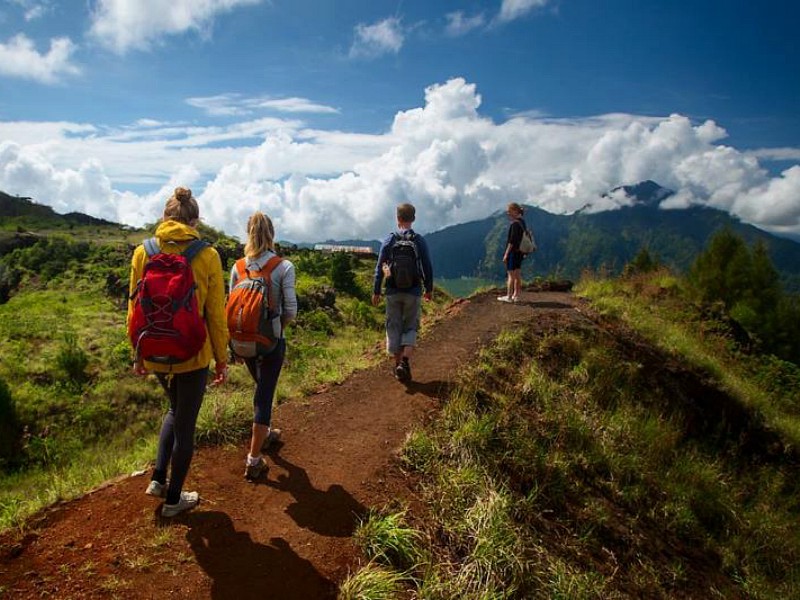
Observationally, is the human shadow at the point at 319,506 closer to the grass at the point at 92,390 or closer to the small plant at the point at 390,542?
the small plant at the point at 390,542

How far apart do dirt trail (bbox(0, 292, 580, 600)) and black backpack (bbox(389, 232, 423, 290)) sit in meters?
1.73

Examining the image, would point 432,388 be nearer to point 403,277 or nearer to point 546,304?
point 403,277

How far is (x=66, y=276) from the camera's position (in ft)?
77.8

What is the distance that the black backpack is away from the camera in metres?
6.64

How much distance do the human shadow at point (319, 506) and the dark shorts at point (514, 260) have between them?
8.08 meters

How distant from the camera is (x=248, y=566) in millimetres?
3648

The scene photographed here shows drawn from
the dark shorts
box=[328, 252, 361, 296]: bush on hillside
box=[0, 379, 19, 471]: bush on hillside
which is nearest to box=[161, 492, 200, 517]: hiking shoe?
box=[0, 379, 19, 471]: bush on hillside

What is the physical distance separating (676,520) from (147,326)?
21.2 ft

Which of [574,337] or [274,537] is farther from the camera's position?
[574,337]

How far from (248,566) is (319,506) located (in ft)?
2.92

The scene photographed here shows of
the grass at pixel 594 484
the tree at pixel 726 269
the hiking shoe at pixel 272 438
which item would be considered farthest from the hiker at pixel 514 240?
the tree at pixel 726 269

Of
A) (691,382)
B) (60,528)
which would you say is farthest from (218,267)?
(691,382)

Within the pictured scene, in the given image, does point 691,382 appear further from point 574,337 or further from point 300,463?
Answer: point 300,463

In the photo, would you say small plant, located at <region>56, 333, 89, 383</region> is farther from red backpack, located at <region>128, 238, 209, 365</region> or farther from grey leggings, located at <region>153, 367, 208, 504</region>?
red backpack, located at <region>128, 238, 209, 365</region>
